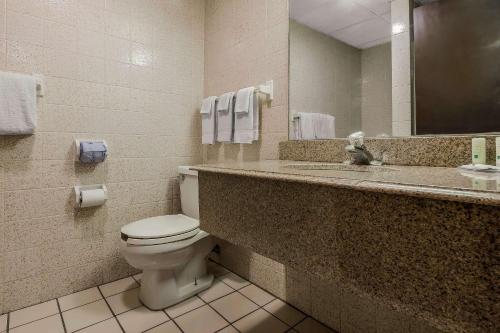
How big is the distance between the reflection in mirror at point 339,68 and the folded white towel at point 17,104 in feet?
4.60

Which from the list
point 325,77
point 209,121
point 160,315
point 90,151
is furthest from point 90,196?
point 325,77

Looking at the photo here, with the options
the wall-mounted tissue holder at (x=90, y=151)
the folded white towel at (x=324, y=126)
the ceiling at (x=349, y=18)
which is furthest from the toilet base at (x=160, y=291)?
the ceiling at (x=349, y=18)

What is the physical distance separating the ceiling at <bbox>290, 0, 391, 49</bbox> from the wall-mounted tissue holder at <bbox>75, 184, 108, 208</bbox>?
1.55 metres

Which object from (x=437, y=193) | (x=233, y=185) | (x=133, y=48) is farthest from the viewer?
(x=133, y=48)

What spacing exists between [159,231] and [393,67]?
140 centimetres

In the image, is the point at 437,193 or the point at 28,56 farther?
the point at 28,56

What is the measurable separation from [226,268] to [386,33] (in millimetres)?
1756

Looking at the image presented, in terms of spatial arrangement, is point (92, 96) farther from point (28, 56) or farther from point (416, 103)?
point (416, 103)

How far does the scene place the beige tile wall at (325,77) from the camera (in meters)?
1.33

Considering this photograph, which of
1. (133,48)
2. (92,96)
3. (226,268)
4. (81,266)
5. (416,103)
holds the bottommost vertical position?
(226,268)

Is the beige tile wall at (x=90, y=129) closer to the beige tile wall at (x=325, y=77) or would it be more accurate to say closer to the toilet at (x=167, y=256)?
the toilet at (x=167, y=256)

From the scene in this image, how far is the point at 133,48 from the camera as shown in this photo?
1.86m

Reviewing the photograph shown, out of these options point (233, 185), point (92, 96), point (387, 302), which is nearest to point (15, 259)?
point (92, 96)

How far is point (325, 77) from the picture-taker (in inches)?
56.6
